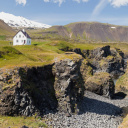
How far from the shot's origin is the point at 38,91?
95.0ft

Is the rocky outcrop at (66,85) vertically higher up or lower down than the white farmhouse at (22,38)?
lower down

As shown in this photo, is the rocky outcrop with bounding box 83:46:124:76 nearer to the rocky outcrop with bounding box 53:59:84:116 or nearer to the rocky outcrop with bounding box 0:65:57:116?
the rocky outcrop with bounding box 53:59:84:116

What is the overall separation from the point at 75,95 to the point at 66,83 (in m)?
3.81

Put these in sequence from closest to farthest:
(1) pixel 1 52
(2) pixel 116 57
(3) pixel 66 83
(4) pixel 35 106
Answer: (4) pixel 35 106 < (3) pixel 66 83 < (1) pixel 1 52 < (2) pixel 116 57

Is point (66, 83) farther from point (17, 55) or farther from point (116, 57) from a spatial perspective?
point (116, 57)

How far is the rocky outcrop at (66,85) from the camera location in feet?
99.7

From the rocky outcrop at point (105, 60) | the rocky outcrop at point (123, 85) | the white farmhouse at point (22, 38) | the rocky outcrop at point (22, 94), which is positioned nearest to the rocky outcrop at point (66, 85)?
the rocky outcrop at point (22, 94)

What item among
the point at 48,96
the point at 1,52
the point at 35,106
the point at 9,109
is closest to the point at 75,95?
the point at 48,96

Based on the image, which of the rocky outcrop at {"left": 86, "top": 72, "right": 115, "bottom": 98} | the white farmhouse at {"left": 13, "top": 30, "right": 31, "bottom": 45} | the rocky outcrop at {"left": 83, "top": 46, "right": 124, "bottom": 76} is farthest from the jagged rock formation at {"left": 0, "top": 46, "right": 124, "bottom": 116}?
the rocky outcrop at {"left": 83, "top": 46, "right": 124, "bottom": 76}

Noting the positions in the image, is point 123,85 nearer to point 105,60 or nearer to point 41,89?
point 41,89

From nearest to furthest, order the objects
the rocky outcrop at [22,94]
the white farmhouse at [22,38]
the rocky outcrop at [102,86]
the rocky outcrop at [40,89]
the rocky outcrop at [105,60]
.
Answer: the rocky outcrop at [22,94]
the rocky outcrop at [40,89]
the rocky outcrop at [102,86]
the white farmhouse at [22,38]
the rocky outcrop at [105,60]

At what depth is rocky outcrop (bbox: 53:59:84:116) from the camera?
30391mm

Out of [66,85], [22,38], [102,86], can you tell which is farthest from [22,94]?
[22,38]

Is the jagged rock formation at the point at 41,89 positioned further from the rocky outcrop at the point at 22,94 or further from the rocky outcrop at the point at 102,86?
the rocky outcrop at the point at 102,86
